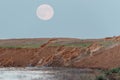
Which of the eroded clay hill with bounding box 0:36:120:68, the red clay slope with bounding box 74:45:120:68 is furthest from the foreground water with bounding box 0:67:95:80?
the eroded clay hill with bounding box 0:36:120:68

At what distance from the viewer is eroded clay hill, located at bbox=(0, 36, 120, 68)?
219 feet

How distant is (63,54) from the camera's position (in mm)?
76625

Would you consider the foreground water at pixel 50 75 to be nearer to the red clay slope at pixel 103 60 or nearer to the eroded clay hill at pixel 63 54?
the red clay slope at pixel 103 60

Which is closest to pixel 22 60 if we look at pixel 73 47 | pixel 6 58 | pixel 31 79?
pixel 6 58

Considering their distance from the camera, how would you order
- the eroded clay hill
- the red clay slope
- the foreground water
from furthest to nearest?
1. the eroded clay hill
2. the red clay slope
3. the foreground water

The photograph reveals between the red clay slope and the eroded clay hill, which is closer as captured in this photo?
the red clay slope

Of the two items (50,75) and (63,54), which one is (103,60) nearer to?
(63,54)

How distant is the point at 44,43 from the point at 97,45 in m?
13.7

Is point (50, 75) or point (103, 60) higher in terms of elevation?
point (50, 75)

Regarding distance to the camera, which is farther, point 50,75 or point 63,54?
point 63,54

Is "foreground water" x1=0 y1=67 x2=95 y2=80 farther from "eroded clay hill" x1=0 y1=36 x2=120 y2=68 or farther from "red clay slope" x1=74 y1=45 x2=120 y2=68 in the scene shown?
"eroded clay hill" x1=0 y1=36 x2=120 y2=68

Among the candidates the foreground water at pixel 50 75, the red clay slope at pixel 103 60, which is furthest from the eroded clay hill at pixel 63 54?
the foreground water at pixel 50 75

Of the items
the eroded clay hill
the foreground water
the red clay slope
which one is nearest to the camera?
the foreground water

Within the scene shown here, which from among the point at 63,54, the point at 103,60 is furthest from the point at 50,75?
the point at 63,54
